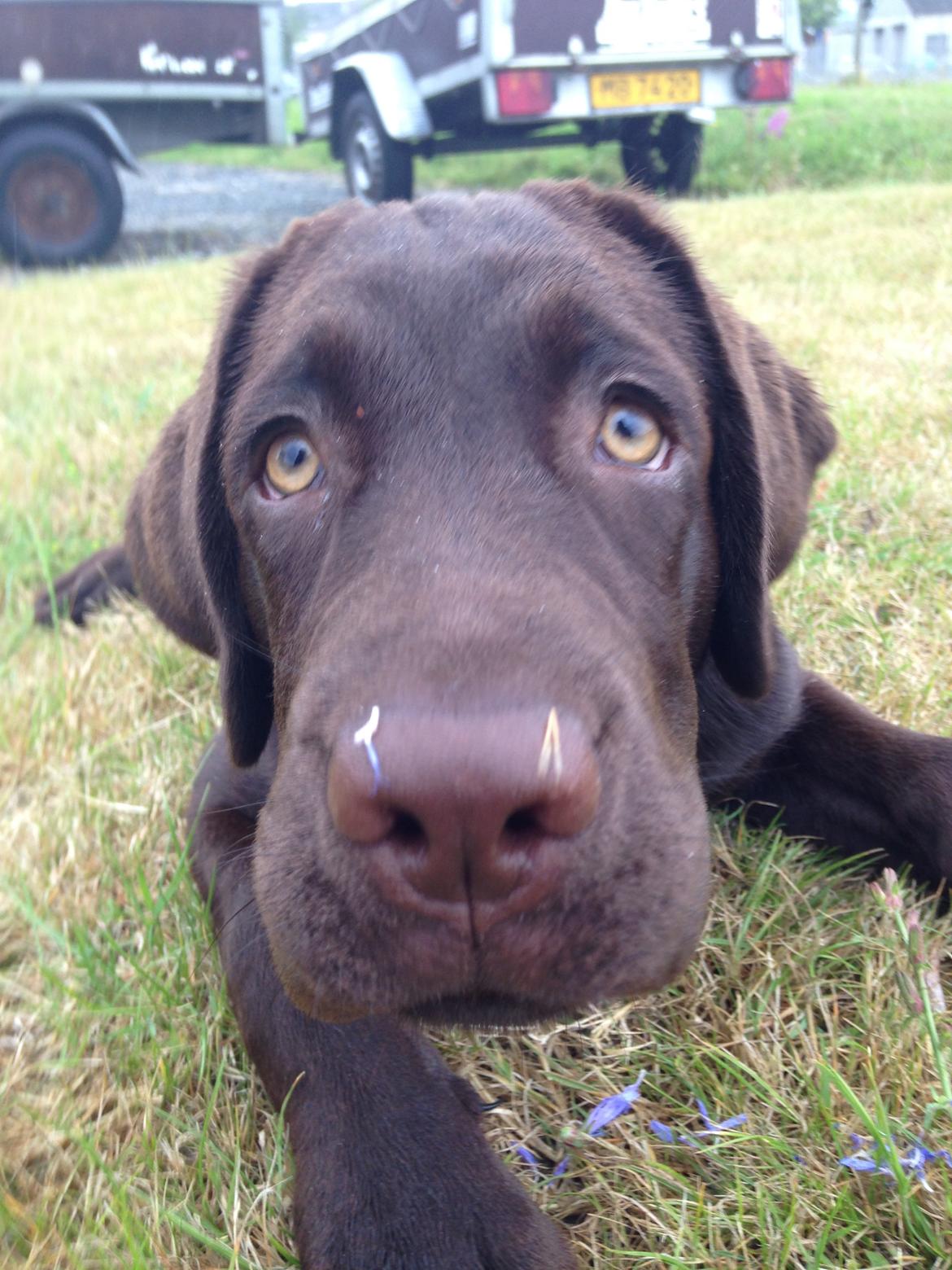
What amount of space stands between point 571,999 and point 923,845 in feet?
3.29

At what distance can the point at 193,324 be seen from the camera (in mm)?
7324

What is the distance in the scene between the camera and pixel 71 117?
37.8ft

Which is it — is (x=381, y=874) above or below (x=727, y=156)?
below

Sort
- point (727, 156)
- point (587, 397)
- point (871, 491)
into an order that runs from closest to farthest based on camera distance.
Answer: point (587, 397) < point (871, 491) < point (727, 156)

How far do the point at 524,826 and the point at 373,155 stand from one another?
445 inches

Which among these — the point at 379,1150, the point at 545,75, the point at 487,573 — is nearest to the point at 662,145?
the point at 545,75

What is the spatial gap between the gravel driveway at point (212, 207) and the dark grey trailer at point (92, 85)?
2.35ft

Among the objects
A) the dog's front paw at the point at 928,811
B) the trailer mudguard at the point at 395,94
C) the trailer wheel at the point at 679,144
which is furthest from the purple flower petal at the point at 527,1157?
the trailer wheel at the point at 679,144

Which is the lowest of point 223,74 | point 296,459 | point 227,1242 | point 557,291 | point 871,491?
point 227,1242

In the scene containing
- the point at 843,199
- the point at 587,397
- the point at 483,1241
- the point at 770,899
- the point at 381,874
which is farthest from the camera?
the point at 843,199

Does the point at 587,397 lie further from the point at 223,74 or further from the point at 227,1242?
the point at 223,74

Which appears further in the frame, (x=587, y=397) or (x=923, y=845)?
(x=923, y=845)

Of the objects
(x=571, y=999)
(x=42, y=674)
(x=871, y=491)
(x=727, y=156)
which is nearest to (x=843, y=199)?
(x=727, y=156)

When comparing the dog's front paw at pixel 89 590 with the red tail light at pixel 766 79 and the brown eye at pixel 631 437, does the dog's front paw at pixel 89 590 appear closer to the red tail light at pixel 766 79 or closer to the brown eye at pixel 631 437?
the brown eye at pixel 631 437
